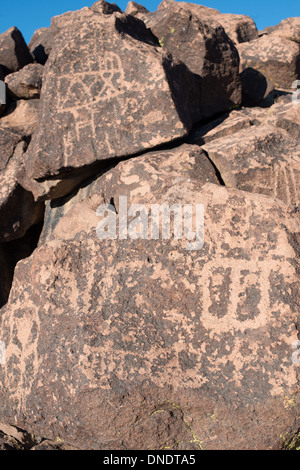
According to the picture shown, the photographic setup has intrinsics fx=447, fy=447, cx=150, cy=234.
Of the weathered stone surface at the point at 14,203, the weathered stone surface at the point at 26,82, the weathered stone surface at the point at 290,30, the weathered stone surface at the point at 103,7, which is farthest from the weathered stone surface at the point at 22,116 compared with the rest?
the weathered stone surface at the point at 290,30

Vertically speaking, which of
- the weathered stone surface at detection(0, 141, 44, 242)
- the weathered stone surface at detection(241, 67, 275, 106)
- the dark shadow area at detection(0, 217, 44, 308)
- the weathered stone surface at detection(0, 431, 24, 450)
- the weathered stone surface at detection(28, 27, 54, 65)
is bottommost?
the dark shadow area at detection(0, 217, 44, 308)

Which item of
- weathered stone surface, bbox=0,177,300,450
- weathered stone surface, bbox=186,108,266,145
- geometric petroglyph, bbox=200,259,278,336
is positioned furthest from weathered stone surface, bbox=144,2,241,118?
geometric petroglyph, bbox=200,259,278,336

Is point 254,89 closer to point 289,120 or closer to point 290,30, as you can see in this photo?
point 289,120

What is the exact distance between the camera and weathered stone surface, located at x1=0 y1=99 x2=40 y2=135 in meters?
3.47

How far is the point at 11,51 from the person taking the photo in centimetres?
385

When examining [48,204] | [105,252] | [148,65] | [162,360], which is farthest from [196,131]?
[162,360]

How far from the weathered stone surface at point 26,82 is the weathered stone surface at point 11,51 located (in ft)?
1.09

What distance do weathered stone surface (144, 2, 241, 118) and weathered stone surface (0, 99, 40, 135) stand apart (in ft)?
3.79

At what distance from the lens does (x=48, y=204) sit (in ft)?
11.0

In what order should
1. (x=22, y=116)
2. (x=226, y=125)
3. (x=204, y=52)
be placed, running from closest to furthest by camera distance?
(x=226, y=125) < (x=204, y=52) < (x=22, y=116)

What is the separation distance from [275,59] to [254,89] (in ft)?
2.27

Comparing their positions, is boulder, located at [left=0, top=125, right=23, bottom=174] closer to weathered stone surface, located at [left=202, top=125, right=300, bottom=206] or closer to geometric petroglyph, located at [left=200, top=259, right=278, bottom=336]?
weathered stone surface, located at [left=202, top=125, right=300, bottom=206]

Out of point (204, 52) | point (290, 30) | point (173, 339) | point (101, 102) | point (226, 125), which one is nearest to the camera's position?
point (173, 339)

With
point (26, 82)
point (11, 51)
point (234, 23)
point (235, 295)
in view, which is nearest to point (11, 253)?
point (26, 82)
